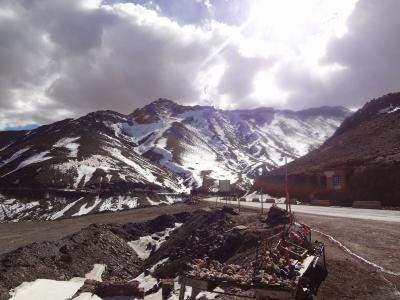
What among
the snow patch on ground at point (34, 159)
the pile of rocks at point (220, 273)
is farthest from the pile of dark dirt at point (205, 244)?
the snow patch on ground at point (34, 159)

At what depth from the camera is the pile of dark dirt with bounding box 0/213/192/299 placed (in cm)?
2855

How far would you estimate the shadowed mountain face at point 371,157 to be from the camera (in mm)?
50250

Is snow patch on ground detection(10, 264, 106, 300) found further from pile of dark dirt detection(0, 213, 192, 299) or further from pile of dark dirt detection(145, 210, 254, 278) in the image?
pile of dark dirt detection(145, 210, 254, 278)

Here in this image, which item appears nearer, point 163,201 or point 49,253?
point 49,253

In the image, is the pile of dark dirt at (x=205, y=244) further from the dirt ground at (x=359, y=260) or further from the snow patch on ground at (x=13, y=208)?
the snow patch on ground at (x=13, y=208)

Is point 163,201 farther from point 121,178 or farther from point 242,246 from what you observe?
point 242,246

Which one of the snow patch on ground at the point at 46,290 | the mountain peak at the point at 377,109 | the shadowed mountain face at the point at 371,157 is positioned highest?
the mountain peak at the point at 377,109

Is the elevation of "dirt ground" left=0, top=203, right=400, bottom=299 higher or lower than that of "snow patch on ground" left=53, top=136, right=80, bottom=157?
lower

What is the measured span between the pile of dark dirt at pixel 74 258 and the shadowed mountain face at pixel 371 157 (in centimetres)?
3025

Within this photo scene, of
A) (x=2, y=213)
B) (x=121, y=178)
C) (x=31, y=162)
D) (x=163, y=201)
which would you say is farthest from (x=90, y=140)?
(x=2, y=213)

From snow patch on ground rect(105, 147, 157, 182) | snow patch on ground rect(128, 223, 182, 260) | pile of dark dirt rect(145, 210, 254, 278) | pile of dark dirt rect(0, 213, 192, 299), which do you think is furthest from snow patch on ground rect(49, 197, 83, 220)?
pile of dark dirt rect(145, 210, 254, 278)

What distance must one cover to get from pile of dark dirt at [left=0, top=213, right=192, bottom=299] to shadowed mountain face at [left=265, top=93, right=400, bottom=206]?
3025 cm

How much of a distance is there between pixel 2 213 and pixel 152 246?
56109mm

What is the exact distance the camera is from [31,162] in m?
134
